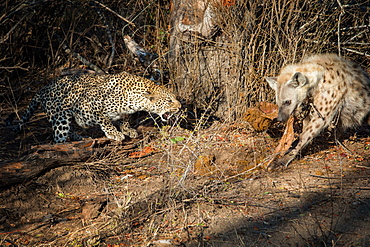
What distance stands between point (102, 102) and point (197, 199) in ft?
10.9

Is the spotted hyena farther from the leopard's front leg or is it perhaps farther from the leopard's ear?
the leopard's front leg

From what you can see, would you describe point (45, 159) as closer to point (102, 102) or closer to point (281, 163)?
point (102, 102)

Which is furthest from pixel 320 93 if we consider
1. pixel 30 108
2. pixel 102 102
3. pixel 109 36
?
pixel 109 36

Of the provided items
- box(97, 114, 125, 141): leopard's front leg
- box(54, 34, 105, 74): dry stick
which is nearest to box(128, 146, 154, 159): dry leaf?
box(97, 114, 125, 141): leopard's front leg

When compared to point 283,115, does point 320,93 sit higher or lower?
higher

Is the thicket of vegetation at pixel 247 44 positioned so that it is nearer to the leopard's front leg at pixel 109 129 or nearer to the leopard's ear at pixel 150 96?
the leopard's ear at pixel 150 96

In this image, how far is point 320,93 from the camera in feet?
21.2

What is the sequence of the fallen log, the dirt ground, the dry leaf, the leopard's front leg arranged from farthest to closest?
1. the leopard's front leg
2. the dry leaf
3. the fallen log
4. the dirt ground

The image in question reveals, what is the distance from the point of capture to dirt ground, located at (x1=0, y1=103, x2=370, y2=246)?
4410 mm

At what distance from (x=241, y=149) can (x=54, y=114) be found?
358 cm

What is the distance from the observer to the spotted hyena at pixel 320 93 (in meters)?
6.38

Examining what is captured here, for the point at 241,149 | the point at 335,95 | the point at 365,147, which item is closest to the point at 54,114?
the point at 241,149

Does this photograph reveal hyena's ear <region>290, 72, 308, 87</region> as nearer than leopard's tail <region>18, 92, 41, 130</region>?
Yes

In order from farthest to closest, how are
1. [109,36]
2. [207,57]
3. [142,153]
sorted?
1. [109,36]
2. [207,57]
3. [142,153]
